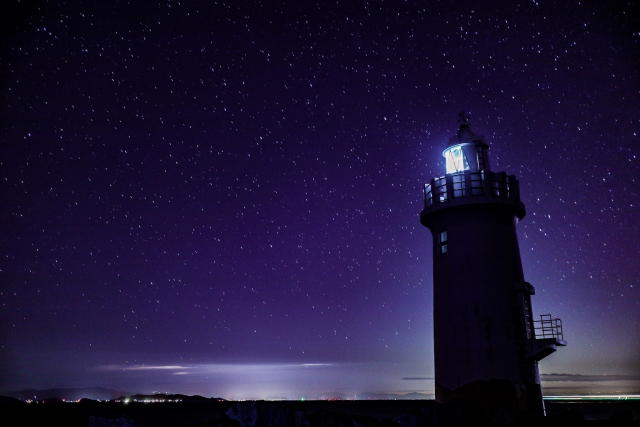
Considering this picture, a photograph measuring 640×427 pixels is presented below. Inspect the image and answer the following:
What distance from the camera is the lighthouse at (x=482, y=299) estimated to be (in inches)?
637

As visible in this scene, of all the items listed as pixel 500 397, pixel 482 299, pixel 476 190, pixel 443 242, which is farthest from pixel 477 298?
pixel 476 190

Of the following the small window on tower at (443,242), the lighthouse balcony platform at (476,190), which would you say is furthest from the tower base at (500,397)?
the lighthouse balcony platform at (476,190)

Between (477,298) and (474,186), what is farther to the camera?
(474,186)

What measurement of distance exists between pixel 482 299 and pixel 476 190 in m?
3.59

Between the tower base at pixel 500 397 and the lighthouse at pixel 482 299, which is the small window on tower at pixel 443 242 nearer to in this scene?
the lighthouse at pixel 482 299

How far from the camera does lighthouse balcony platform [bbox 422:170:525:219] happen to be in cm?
1705

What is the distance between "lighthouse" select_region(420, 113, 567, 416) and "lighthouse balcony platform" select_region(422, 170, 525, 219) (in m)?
0.03

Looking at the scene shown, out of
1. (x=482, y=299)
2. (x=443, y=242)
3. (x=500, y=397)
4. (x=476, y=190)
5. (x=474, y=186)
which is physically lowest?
(x=500, y=397)

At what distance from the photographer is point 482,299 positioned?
16.7m

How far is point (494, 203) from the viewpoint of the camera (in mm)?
16922

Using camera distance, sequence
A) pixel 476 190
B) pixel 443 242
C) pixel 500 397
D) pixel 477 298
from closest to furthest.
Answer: pixel 500 397 → pixel 477 298 → pixel 476 190 → pixel 443 242

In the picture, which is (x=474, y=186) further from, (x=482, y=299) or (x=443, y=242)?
(x=482, y=299)

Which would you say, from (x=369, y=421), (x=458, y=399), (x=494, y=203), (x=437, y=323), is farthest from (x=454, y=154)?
(x=369, y=421)

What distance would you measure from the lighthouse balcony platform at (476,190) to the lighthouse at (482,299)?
0.11ft
